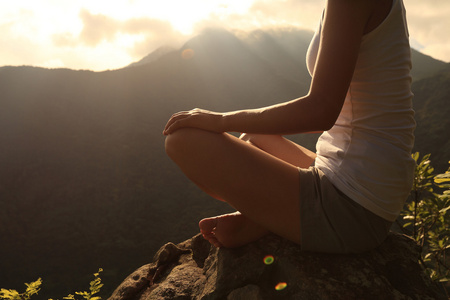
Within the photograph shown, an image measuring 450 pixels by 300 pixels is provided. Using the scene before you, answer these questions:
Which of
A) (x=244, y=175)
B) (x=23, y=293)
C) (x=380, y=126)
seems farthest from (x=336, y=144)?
(x=23, y=293)

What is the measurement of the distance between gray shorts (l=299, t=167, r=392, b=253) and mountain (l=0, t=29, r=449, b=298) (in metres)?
12.0

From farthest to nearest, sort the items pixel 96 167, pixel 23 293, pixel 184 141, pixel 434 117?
pixel 434 117, pixel 96 167, pixel 23 293, pixel 184 141

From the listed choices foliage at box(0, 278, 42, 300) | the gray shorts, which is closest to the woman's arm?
the gray shorts

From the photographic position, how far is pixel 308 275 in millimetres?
1478

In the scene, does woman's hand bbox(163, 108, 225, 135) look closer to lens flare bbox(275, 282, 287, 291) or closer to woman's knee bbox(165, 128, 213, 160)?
woman's knee bbox(165, 128, 213, 160)

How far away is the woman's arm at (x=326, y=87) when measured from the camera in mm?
1155

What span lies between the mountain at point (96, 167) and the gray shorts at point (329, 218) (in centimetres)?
1198

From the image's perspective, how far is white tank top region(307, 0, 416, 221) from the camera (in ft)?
4.09

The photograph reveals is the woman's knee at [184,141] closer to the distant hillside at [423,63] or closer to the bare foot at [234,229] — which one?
the bare foot at [234,229]

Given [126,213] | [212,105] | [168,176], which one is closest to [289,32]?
[212,105]

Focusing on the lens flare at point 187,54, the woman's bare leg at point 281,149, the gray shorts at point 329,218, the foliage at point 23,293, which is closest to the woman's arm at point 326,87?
the gray shorts at point 329,218

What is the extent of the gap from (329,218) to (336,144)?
338 millimetres

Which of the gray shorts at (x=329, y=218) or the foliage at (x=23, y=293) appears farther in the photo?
the foliage at (x=23, y=293)

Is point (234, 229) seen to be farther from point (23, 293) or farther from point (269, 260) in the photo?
point (23, 293)
